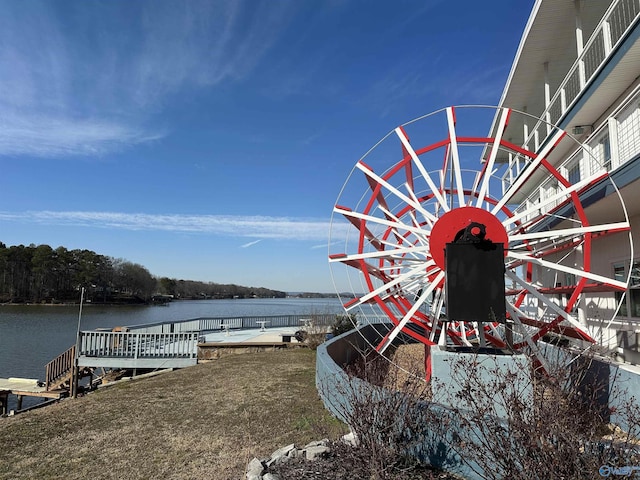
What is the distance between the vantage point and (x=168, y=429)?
7.38 metres

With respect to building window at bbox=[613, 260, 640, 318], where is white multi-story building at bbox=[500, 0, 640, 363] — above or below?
above

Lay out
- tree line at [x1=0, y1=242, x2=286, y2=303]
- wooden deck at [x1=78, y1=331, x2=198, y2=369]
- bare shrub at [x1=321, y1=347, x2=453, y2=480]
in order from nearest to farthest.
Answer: bare shrub at [x1=321, y1=347, x2=453, y2=480] → wooden deck at [x1=78, y1=331, x2=198, y2=369] → tree line at [x1=0, y1=242, x2=286, y2=303]

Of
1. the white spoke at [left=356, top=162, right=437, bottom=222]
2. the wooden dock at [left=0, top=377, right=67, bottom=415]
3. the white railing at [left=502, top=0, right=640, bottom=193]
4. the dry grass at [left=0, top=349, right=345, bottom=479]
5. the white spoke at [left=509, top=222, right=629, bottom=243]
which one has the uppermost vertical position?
the white railing at [left=502, top=0, right=640, bottom=193]

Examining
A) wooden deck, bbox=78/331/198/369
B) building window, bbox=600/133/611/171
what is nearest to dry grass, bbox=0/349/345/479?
wooden deck, bbox=78/331/198/369

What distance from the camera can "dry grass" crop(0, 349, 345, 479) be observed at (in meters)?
5.77

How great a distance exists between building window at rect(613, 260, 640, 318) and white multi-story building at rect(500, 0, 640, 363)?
2cm

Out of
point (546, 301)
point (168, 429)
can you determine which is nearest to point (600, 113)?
point (546, 301)

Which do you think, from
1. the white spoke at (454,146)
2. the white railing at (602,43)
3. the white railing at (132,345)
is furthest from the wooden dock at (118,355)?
the white railing at (602,43)

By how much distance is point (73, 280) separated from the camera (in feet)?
308

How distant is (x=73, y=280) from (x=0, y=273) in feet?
42.0

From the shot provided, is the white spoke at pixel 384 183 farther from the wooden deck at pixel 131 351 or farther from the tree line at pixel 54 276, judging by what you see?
the tree line at pixel 54 276

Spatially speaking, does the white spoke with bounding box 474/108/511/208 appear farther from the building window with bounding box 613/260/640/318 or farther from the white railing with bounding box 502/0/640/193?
the building window with bounding box 613/260/640/318

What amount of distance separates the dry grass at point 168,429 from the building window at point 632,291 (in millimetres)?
7039

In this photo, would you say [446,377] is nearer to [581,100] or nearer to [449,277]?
[449,277]
